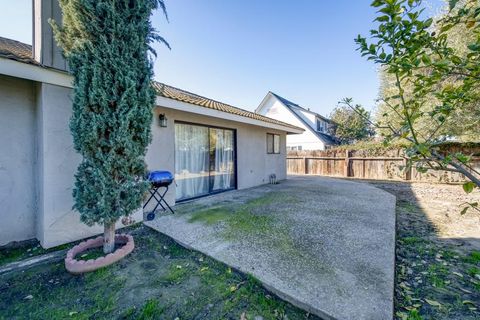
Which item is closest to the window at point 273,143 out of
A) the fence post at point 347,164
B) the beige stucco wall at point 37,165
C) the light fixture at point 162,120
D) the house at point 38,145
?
the fence post at point 347,164

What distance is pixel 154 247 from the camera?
349 cm

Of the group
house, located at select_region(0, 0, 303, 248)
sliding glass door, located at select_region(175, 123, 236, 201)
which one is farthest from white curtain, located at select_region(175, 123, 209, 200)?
house, located at select_region(0, 0, 303, 248)

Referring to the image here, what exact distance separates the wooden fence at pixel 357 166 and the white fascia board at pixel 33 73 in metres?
12.7

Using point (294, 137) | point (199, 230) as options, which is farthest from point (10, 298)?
point (294, 137)

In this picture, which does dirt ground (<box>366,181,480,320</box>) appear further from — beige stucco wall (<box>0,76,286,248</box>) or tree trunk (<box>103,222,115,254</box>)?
beige stucco wall (<box>0,76,286,248</box>)

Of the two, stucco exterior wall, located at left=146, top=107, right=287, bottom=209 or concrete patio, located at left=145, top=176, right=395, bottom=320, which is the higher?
stucco exterior wall, located at left=146, top=107, right=287, bottom=209

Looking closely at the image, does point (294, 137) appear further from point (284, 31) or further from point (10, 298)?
point (10, 298)

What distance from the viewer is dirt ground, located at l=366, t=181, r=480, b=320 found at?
7.21ft

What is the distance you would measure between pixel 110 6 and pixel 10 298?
372 cm

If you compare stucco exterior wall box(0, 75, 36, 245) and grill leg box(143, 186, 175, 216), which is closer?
stucco exterior wall box(0, 75, 36, 245)

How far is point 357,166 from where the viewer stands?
41.7ft

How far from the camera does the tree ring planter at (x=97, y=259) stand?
277 centimetres

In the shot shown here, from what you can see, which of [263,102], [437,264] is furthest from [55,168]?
[263,102]

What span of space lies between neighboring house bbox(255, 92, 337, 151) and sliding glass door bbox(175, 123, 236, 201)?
1202cm
